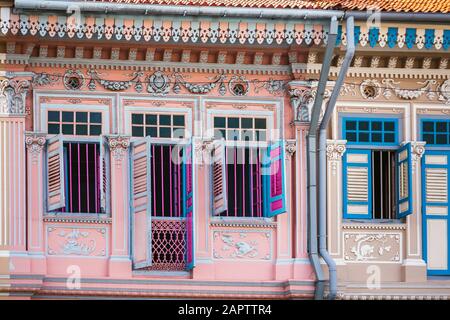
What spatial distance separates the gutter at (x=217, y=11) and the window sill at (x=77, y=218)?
261cm

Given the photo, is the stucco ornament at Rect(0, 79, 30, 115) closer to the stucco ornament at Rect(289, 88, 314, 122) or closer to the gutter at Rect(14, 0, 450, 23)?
the gutter at Rect(14, 0, 450, 23)

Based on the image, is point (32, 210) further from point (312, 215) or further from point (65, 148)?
point (312, 215)

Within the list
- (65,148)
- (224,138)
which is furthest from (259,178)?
(65,148)

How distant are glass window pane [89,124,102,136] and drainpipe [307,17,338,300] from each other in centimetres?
272

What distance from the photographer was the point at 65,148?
28.1 metres

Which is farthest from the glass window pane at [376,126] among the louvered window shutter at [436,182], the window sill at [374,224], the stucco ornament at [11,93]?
the stucco ornament at [11,93]

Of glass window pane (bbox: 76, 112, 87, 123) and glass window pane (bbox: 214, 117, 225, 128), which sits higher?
glass window pane (bbox: 76, 112, 87, 123)

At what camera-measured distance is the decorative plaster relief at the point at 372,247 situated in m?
28.4

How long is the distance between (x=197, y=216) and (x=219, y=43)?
2.26 m

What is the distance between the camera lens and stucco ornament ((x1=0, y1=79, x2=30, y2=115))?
27828mm

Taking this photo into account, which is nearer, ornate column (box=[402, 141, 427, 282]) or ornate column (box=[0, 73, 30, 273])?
ornate column (box=[0, 73, 30, 273])

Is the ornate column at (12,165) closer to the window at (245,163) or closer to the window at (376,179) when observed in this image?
the window at (245,163)

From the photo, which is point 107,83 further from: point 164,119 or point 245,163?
point 245,163

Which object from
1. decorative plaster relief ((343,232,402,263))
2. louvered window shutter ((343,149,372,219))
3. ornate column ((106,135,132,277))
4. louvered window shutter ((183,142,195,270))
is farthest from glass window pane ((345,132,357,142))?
ornate column ((106,135,132,277))
